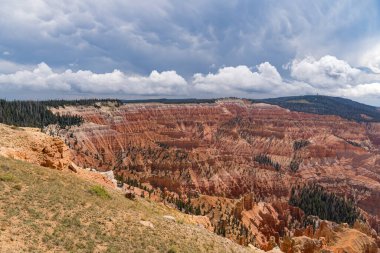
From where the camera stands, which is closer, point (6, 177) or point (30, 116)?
point (6, 177)

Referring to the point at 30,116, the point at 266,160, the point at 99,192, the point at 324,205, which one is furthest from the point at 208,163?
the point at 99,192

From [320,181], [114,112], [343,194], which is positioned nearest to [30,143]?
[343,194]

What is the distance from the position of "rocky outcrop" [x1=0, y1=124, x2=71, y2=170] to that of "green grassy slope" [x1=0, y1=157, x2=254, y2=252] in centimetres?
555

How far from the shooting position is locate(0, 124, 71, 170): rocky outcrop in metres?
35.8

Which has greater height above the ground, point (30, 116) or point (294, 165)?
point (30, 116)

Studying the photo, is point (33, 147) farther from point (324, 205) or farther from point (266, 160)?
point (266, 160)

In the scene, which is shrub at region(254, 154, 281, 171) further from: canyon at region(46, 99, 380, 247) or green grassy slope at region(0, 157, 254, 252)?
green grassy slope at region(0, 157, 254, 252)

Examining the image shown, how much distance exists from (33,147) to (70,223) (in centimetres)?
1818

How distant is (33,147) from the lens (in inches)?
1518

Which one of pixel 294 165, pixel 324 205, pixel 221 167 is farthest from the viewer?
pixel 294 165

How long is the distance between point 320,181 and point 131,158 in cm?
7663

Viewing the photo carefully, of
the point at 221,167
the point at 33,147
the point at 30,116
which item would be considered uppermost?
the point at 33,147

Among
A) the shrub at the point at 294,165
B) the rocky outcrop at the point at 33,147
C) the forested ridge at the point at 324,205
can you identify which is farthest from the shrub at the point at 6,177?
the shrub at the point at 294,165

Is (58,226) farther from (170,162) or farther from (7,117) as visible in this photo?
(7,117)
